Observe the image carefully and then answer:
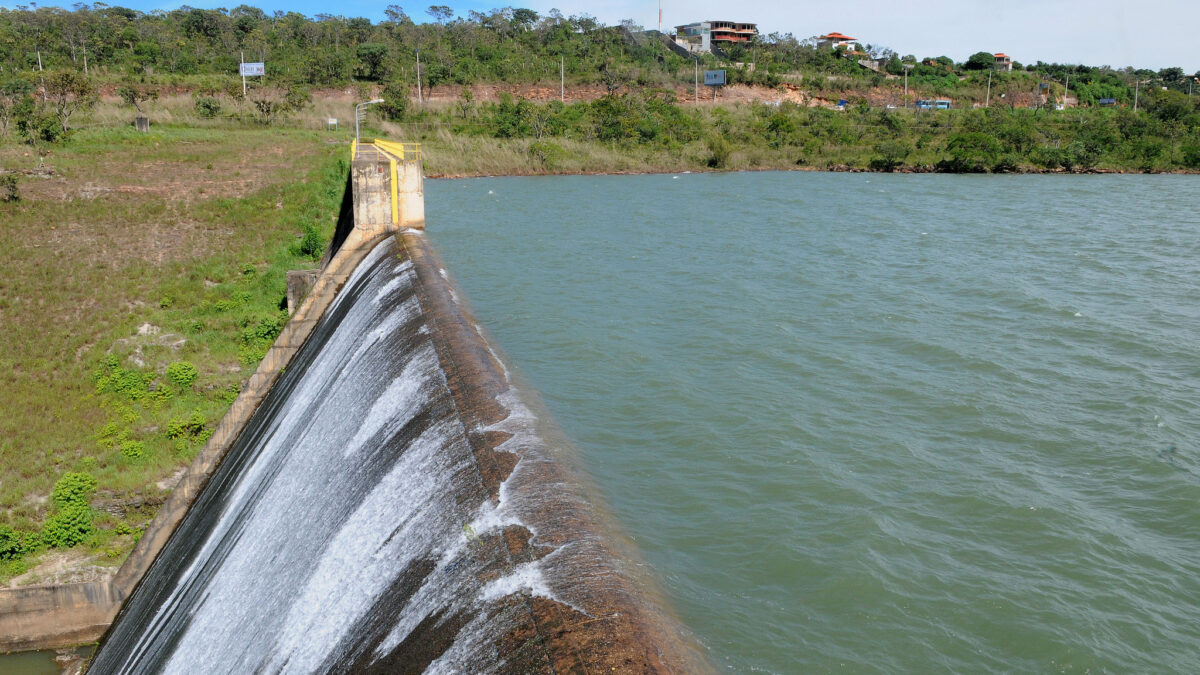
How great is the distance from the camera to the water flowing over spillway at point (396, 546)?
17.7 ft

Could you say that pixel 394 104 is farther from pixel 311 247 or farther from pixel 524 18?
pixel 524 18

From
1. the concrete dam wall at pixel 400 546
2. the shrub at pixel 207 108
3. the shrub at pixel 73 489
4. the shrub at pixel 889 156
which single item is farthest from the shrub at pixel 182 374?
the shrub at pixel 889 156

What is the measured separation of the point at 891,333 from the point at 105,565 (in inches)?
446

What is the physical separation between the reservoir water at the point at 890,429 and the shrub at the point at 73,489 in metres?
6.01

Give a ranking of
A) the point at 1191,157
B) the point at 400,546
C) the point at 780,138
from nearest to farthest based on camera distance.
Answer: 1. the point at 400,546
2. the point at 1191,157
3. the point at 780,138

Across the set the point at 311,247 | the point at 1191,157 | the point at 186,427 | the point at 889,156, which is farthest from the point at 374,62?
the point at 186,427

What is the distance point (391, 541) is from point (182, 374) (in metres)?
11.7

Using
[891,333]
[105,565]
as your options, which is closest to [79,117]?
[105,565]

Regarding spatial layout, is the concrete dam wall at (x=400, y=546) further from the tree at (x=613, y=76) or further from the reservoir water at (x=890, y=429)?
the tree at (x=613, y=76)

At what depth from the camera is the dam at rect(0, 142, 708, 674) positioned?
5434mm

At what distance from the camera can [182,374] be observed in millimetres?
16875

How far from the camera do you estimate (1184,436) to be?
1061 centimetres

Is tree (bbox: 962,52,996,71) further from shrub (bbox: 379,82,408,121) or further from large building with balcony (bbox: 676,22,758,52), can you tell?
shrub (bbox: 379,82,408,121)

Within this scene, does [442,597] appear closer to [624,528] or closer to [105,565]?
[624,528]
